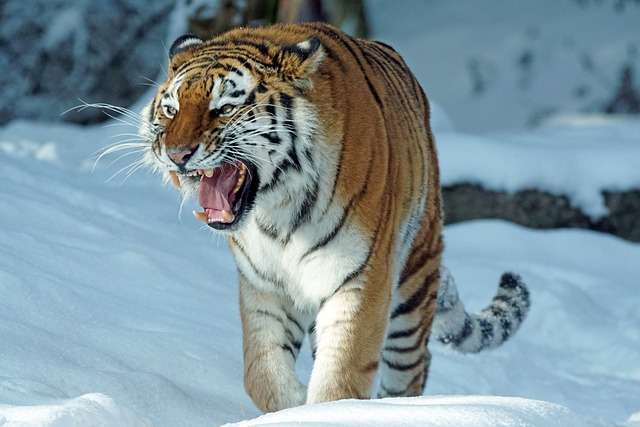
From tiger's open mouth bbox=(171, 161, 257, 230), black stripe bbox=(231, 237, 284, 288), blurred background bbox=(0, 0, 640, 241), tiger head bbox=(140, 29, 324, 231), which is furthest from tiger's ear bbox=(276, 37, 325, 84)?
blurred background bbox=(0, 0, 640, 241)

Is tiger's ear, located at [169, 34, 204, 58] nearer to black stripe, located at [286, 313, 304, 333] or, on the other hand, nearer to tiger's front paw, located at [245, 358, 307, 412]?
black stripe, located at [286, 313, 304, 333]

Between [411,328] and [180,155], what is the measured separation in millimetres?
1245

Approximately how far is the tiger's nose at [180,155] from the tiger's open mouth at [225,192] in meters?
0.10

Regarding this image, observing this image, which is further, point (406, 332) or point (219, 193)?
point (406, 332)

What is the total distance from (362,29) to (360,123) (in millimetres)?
5059

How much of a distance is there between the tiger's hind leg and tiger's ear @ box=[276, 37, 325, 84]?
0.85 m

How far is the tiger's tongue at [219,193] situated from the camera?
343 centimetres

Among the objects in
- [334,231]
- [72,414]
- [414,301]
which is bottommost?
[72,414]

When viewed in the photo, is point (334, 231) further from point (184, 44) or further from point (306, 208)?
point (184, 44)

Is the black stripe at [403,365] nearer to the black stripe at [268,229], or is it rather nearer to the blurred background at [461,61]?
the black stripe at [268,229]

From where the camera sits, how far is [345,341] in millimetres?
3562

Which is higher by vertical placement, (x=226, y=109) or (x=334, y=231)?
(x=226, y=109)

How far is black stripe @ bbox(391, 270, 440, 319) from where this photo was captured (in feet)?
13.7

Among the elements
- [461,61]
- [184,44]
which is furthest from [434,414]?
[461,61]
